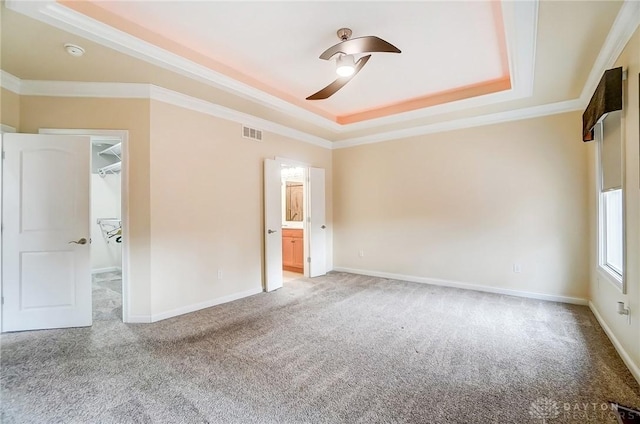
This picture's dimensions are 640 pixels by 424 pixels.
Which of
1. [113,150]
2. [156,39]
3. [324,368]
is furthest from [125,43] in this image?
[113,150]

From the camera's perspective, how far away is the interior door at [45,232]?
3074 mm

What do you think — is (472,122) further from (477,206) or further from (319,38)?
(319,38)

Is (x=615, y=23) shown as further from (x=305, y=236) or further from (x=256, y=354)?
(x=305, y=236)

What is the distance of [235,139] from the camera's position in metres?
4.24

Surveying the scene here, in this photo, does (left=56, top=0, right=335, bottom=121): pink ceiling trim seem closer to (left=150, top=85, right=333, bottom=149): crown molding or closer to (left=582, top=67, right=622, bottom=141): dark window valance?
(left=150, top=85, right=333, bottom=149): crown molding

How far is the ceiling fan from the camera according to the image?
2.36 meters

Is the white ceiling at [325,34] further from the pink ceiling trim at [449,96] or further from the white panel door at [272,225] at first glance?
the white panel door at [272,225]

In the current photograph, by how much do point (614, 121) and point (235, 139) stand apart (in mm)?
4188

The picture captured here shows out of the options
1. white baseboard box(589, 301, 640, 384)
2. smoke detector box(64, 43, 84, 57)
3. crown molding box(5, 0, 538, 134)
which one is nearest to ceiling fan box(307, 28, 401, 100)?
crown molding box(5, 0, 538, 134)

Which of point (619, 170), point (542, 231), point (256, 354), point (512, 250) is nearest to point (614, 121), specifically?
point (619, 170)

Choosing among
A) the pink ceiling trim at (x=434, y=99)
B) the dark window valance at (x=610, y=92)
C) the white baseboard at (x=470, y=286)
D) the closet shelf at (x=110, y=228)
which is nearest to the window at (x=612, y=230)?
the dark window valance at (x=610, y=92)

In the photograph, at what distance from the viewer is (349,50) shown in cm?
247

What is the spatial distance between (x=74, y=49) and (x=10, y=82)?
1.18m

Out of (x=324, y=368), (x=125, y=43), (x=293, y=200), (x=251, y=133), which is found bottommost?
(x=324, y=368)
